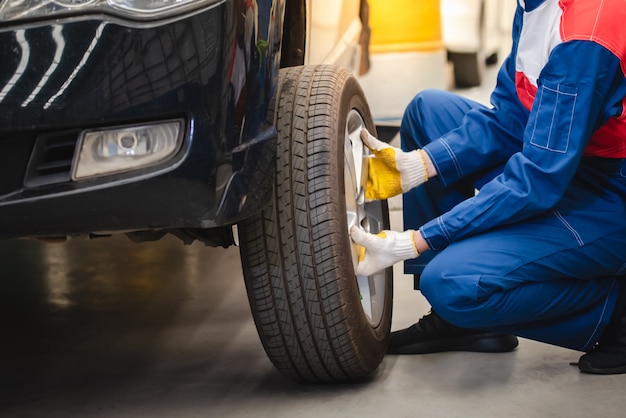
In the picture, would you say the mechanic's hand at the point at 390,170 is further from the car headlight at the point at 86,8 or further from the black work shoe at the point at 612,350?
the car headlight at the point at 86,8

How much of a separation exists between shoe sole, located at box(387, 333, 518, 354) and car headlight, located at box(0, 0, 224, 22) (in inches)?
44.8

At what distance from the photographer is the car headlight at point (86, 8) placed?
1.40m

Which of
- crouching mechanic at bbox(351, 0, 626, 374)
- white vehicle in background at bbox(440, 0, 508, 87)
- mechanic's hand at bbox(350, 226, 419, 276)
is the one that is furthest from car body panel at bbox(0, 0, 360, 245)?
white vehicle in background at bbox(440, 0, 508, 87)

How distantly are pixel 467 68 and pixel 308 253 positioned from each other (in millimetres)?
3712

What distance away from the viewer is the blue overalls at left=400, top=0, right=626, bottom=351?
174 cm

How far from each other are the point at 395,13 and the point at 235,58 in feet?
10.7

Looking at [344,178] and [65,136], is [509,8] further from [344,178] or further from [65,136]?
[65,136]

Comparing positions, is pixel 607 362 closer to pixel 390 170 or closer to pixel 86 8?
pixel 390 170

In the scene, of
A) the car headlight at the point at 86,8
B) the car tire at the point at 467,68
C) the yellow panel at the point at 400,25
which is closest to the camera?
the car headlight at the point at 86,8

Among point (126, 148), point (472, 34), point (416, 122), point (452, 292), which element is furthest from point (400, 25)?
point (126, 148)

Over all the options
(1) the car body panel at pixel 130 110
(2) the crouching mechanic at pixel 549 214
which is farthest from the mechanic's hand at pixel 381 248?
(1) the car body panel at pixel 130 110

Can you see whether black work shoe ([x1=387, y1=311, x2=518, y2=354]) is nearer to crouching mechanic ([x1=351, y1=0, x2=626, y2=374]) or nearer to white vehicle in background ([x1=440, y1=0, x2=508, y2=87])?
crouching mechanic ([x1=351, y1=0, x2=626, y2=374])

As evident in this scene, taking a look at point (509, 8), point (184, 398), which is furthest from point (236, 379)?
point (509, 8)

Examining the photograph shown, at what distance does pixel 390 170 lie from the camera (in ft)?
7.34
